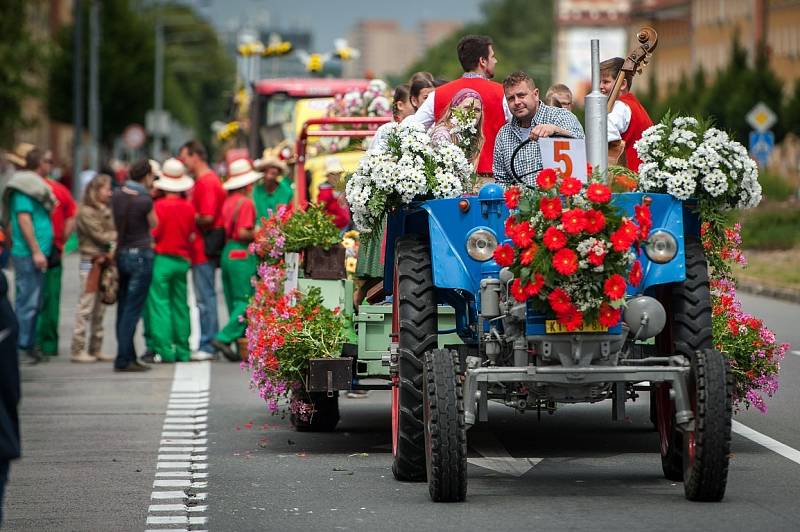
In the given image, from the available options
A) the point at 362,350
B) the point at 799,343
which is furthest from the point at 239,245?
the point at 362,350

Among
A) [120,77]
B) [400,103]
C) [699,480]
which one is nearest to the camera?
[699,480]

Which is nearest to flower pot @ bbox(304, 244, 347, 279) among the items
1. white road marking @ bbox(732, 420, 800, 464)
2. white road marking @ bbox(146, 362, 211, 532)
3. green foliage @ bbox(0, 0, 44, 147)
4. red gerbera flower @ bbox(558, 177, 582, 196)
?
white road marking @ bbox(146, 362, 211, 532)

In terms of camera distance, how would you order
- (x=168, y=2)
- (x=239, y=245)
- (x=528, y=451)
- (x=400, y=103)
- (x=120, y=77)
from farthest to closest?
(x=168, y=2) < (x=120, y=77) < (x=239, y=245) < (x=400, y=103) < (x=528, y=451)

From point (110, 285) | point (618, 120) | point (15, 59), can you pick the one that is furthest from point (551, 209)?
point (15, 59)

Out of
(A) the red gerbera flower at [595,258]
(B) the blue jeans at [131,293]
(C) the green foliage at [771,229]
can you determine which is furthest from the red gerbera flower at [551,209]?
(C) the green foliage at [771,229]

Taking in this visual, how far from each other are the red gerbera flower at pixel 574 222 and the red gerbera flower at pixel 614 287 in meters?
0.27

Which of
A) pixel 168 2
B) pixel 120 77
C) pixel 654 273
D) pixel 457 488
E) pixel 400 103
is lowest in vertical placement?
pixel 457 488

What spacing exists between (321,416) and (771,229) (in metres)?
28.9

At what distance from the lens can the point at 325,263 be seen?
13.1 m

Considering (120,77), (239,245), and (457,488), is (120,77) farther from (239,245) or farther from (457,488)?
(457,488)

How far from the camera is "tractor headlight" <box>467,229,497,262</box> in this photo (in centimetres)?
982

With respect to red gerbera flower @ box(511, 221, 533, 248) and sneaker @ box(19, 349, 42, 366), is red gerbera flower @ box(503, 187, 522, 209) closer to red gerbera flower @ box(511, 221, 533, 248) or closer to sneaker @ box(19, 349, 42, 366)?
red gerbera flower @ box(511, 221, 533, 248)

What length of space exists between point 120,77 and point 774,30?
97.4ft

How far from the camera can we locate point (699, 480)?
928 centimetres
